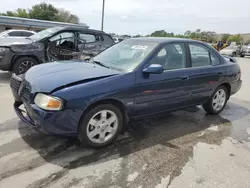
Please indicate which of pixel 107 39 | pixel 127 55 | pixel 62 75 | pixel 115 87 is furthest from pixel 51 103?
pixel 107 39

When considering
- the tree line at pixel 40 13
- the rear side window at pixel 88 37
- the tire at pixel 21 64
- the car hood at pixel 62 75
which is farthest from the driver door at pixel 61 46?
the tree line at pixel 40 13

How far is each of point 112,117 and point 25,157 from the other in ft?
4.04

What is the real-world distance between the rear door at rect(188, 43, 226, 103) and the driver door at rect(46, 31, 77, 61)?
427 cm

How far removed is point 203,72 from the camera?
4426 millimetres

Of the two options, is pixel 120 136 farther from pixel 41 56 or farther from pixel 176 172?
pixel 41 56

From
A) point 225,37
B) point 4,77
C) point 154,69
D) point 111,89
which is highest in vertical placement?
point 225,37

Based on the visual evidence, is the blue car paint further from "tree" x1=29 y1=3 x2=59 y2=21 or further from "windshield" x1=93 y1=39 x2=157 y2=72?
"tree" x1=29 y1=3 x2=59 y2=21

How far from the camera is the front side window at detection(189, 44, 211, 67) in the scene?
14.3 feet

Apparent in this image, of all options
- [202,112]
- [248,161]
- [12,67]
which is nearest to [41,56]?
[12,67]

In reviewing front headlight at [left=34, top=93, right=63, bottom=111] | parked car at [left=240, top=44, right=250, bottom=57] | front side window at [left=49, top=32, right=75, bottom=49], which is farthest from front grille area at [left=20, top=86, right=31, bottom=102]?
parked car at [left=240, top=44, right=250, bottom=57]

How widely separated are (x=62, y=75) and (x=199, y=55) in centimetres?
266

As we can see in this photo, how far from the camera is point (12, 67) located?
22.3 ft

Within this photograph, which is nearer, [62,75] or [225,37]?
[62,75]

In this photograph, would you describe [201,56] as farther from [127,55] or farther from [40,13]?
[40,13]
